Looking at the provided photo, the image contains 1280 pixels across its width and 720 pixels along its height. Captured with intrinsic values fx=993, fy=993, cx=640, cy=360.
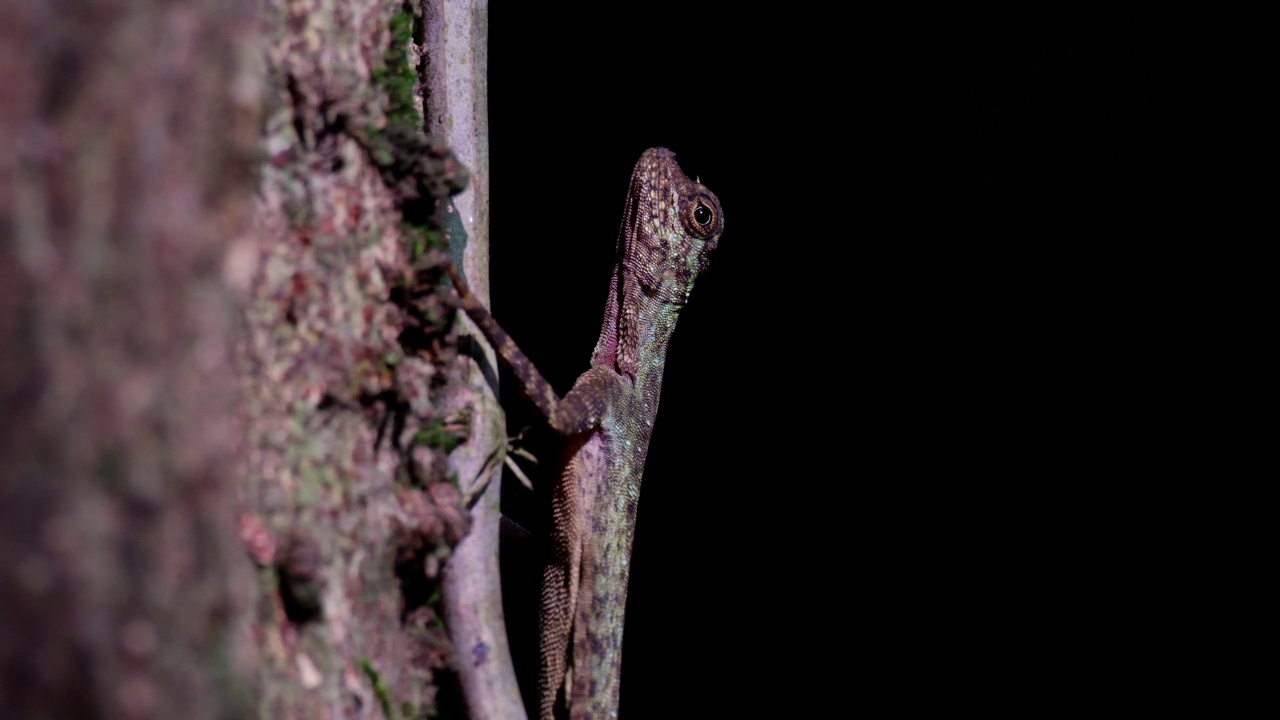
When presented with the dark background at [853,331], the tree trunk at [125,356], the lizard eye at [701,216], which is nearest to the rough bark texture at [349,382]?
A: the tree trunk at [125,356]

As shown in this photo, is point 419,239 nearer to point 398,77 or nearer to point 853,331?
point 398,77

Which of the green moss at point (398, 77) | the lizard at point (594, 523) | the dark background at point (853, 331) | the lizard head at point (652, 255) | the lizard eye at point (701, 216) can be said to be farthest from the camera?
the dark background at point (853, 331)

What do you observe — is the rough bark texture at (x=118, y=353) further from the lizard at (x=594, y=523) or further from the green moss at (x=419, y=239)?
the lizard at (x=594, y=523)

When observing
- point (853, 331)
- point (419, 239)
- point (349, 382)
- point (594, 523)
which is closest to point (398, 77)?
point (419, 239)

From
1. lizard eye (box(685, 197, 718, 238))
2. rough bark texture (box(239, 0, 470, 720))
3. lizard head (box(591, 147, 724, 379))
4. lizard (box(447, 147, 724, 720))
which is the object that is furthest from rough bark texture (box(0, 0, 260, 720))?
lizard eye (box(685, 197, 718, 238))

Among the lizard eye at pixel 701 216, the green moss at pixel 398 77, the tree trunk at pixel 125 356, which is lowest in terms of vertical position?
the tree trunk at pixel 125 356

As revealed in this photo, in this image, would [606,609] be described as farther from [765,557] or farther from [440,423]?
[765,557]

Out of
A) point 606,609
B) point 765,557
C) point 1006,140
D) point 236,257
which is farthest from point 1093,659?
point 236,257
